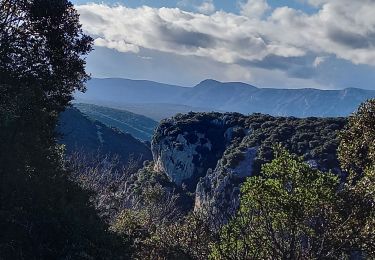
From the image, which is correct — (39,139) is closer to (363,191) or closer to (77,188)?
(77,188)

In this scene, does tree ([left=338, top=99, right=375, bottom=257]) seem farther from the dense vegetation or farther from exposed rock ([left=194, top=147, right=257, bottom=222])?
exposed rock ([left=194, top=147, right=257, bottom=222])

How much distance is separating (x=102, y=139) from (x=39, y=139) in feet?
505

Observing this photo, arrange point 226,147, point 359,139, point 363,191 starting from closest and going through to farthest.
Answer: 1. point 363,191
2. point 359,139
3. point 226,147

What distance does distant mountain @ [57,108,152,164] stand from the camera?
506 feet

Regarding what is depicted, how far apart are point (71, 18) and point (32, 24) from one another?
1873mm

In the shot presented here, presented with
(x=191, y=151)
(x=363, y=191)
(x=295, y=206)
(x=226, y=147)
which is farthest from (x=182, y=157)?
(x=295, y=206)

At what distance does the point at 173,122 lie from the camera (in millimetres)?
130500

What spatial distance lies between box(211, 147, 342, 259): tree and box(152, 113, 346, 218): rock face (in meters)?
58.8

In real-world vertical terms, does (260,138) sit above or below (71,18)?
below

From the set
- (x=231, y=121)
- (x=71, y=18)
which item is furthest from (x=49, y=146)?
(x=231, y=121)

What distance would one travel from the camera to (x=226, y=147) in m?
112

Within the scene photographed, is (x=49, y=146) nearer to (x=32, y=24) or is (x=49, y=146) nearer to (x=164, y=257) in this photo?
(x=32, y=24)

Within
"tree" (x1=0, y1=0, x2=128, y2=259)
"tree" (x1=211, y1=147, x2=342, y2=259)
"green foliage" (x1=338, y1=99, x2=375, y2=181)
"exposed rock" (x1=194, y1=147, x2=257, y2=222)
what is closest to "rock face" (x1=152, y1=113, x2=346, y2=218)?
"exposed rock" (x1=194, y1=147, x2=257, y2=222)

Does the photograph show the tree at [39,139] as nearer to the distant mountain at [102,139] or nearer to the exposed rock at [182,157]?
the exposed rock at [182,157]
